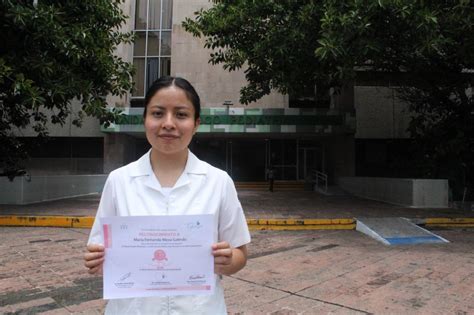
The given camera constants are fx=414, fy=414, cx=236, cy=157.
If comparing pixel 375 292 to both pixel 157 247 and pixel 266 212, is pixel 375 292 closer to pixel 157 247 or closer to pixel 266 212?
pixel 157 247

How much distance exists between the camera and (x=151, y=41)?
2377cm

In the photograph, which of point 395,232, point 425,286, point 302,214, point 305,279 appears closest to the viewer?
point 425,286

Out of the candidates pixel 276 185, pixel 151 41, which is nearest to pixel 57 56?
pixel 151 41

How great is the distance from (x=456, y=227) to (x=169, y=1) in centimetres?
1995

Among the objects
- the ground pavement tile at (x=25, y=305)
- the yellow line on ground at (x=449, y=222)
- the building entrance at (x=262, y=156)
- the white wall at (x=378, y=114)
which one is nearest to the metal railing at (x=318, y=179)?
the building entrance at (x=262, y=156)

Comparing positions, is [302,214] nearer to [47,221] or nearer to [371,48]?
[371,48]

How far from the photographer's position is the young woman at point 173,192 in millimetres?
1694

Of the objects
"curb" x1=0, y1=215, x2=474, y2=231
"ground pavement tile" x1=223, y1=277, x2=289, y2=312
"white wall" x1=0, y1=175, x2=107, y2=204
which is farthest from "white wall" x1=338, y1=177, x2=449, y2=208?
"white wall" x1=0, y1=175, x2=107, y2=204

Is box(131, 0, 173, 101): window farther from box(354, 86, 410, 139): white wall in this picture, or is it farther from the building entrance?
box(354, 86, 410, 139): white wall

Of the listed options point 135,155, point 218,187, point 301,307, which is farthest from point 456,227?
point 135,155

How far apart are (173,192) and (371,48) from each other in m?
7.84

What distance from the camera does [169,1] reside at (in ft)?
79.0

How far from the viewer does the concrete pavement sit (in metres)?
4.27
